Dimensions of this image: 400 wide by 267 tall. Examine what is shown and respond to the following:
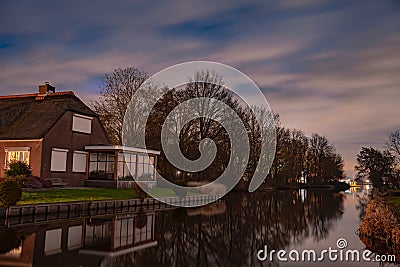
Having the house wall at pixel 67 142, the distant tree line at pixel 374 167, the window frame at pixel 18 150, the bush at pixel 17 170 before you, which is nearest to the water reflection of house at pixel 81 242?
the bush at pixel 17 170

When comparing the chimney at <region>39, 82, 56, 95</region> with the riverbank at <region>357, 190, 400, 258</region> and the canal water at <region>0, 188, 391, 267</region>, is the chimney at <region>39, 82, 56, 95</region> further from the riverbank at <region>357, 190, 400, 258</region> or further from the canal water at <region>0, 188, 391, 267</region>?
the riverbank at <region>357, 190, 400, 258</region>

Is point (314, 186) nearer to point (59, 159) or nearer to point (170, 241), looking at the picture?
point (59, 159)

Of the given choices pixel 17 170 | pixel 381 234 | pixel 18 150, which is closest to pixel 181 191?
pixel 17 170

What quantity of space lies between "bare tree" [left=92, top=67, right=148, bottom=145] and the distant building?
139 inches

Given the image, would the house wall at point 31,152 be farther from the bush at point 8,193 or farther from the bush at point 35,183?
the bush at point 8,193

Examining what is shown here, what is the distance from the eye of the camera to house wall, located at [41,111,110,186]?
1049 inches

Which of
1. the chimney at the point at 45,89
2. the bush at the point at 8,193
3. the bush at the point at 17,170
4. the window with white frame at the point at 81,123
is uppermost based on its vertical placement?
the chimney at the point at 45,89

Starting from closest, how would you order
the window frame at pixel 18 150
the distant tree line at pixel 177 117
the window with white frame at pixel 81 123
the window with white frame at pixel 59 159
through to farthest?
the window frame at pixel 18 150 → the window with white frame at pixel 59 159 → the window with white frame at pixel 81 123 → the distant tree line at pixel 177 117

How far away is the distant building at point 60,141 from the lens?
2675cm

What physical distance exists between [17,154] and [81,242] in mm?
17164

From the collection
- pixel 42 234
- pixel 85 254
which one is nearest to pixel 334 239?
pixel 85 254

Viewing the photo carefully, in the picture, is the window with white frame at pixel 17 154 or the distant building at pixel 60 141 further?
the distant building at pixel 60 141

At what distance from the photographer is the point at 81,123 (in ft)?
99.0

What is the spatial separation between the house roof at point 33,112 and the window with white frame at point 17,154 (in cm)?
73
